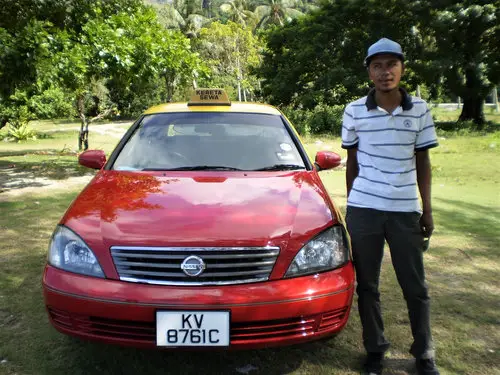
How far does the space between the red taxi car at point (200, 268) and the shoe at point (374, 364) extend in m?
0.30

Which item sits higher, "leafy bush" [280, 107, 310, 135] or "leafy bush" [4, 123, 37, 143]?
"leafy bush" [280, 107, 310, 135]

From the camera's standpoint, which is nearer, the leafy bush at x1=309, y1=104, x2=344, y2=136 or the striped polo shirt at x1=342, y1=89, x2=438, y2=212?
the striped polo shirt at x1=342, y1=89, x2=438, y2=212

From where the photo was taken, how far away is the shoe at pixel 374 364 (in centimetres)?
260

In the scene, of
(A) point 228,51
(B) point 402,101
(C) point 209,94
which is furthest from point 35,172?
(A) point 228,51

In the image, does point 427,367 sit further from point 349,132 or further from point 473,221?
point 473,221

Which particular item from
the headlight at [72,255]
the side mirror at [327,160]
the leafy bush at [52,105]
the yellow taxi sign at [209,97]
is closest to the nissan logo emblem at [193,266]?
the headlight at [72,255]

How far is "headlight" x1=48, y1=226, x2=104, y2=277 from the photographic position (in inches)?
94.5

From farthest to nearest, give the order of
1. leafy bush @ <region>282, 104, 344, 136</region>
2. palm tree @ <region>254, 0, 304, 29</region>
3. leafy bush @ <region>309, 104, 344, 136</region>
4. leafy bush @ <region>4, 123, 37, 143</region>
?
1. palm tree @ <region>254, 0, 304, 29</region>
2. leafy bush @ <region>309, 104, 344, 136</region>
3. leafy bush @ <region>282, 104, 344, 136</region>
4. leafy bush @ <region>4, 123, 37, 143</region>

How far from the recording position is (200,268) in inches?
90.8

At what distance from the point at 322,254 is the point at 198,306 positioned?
28.0 inches

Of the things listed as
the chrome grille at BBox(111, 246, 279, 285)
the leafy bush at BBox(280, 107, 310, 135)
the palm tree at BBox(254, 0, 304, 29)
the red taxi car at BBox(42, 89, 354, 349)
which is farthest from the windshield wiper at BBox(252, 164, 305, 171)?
the palm tree at BBox(254, 0, 304, 29)

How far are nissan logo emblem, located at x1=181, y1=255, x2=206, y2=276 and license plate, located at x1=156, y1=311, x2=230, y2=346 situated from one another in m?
0.19

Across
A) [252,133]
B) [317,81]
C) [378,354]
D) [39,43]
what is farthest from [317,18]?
[378,354]

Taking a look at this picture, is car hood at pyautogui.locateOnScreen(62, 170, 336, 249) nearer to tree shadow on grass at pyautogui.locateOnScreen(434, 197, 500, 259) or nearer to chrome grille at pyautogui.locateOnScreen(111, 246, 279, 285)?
chrome grille at pyautogui.locateOnScreen(111, 246, 279, 285)
